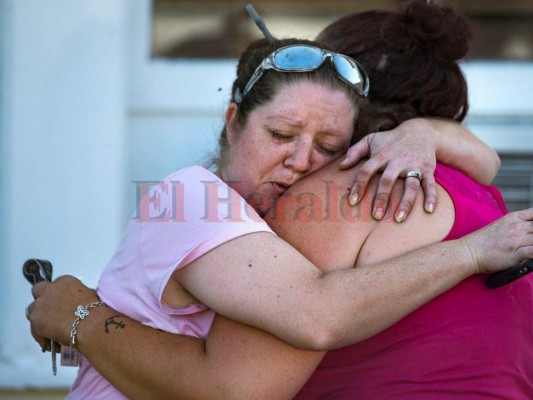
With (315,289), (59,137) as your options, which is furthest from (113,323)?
(59,137)

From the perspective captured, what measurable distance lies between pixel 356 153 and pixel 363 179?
0.11 m

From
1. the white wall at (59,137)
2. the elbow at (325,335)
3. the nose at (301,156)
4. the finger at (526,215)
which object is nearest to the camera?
the elbow at (325,335)

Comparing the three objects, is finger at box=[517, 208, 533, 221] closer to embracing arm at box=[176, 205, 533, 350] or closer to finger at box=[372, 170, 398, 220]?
embracing arm at box=[176, 205, 533, 350]

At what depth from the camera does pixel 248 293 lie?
179 cm

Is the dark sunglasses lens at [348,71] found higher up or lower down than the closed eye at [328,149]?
higher up

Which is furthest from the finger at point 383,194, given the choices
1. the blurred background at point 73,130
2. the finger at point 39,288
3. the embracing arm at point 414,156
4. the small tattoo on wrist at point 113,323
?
the blurred background at point 73,130

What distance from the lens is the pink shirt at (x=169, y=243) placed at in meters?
Answer: 1.88

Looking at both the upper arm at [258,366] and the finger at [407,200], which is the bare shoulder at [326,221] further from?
the upper arm at [258,366]

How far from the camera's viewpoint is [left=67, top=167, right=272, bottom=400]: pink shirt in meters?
1.88

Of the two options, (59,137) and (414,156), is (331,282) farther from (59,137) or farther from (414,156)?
(59,137)

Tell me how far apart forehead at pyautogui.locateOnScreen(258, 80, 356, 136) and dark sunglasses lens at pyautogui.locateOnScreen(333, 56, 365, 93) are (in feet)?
0.11

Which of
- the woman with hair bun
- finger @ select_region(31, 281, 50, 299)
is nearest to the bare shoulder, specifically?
the woman with hair bun

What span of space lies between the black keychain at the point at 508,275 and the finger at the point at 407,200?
211mm

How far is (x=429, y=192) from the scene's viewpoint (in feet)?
6.30
